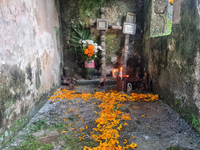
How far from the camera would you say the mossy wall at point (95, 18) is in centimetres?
414

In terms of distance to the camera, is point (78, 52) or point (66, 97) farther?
point (78, 52)

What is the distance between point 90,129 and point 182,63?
64.5 inches

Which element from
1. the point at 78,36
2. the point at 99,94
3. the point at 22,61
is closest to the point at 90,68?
the point at 78,36

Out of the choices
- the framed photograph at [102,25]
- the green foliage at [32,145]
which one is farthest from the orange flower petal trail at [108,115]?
the framed photograph at [102,25]

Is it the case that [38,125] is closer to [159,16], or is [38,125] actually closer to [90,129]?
[90,129]

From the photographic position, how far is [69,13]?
164 inches

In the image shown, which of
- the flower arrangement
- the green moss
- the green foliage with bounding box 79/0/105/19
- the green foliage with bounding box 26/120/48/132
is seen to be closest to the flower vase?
the flower arrangement

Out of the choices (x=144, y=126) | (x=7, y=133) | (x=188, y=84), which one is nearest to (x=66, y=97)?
(x=7, y=133)

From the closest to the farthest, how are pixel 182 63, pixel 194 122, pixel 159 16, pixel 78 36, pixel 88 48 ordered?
1. pixel 194 122
2. pixel 182 63
3. pixel 159 16
4. pixel 88 48
5. pixel 78 36

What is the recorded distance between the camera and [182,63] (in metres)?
2.10

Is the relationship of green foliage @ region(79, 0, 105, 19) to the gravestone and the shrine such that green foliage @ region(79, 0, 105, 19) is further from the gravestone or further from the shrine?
the gravestone

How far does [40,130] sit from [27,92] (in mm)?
573

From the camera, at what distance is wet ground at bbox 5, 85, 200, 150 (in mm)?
1521

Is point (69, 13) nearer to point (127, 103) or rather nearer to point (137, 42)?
point (137, 42)
